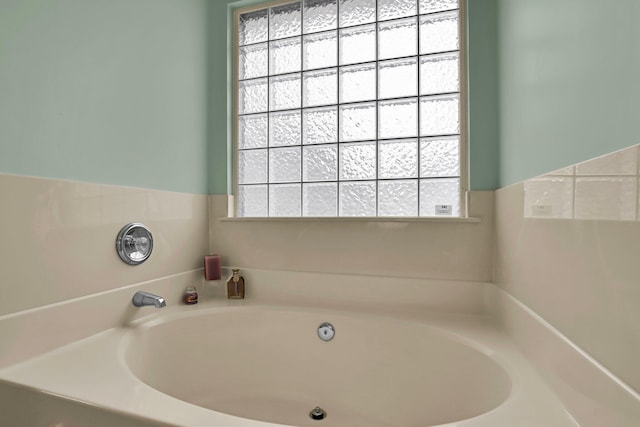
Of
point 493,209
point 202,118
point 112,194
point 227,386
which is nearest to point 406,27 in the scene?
point 493,209

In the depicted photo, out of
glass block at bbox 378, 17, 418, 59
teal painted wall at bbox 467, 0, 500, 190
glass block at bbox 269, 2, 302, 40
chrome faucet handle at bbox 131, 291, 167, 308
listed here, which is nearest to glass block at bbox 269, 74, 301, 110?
glass block at bbox 269, 2, 302, 40

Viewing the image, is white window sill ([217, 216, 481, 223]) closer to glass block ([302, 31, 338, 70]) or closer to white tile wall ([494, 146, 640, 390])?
white tile wall ([494, 146, 640, 390])

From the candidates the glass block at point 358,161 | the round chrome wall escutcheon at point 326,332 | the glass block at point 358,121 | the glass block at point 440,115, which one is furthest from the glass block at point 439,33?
the round chrome wall escutcheon at point 326,332

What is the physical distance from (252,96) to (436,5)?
3.34 ft

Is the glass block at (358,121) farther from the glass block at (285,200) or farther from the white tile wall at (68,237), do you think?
the white tile wall at (68,237)

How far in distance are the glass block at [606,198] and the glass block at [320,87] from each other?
49.1 inches

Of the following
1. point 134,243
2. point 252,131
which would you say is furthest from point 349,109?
point 134,243

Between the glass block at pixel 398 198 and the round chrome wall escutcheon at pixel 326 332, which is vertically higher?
the glass block at pixel 398 198

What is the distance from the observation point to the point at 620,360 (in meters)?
0.54

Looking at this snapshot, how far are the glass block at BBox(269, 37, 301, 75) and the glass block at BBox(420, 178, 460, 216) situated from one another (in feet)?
3.04

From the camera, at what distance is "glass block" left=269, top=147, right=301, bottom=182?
1.77m

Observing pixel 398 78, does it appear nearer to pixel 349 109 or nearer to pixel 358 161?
pixel 349 109

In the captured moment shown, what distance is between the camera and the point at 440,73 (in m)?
1.53

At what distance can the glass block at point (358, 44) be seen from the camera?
1.63 meters
